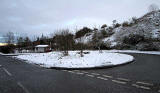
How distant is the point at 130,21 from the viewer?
43.2 meters

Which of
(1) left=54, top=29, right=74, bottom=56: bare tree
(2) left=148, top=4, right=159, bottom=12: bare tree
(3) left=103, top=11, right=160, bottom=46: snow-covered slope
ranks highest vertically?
(2) left=148, top=4, right=159, bottom=12: bare tree

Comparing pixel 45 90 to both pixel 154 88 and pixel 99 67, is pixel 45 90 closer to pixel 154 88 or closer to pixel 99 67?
pixel 154 88

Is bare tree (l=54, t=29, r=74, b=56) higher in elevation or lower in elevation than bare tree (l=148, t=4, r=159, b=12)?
lower

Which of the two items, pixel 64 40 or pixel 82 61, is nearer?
pixel 82 61

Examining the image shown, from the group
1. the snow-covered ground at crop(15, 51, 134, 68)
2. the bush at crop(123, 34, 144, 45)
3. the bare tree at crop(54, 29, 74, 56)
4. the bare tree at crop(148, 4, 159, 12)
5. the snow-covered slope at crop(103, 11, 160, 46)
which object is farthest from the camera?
the bare tree at crop(148, 4, 159, 12)

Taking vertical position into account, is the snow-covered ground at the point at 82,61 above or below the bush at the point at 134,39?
below

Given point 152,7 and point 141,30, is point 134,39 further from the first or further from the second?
point 152,7

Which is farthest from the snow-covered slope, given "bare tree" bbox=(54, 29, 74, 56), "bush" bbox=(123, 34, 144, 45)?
"bare tree" bbox=(54, 29, 74, 56)

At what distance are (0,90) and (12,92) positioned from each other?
0.58m

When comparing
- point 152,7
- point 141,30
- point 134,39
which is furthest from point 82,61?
point 152,7

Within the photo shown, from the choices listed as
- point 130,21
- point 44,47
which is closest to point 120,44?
point 130,21

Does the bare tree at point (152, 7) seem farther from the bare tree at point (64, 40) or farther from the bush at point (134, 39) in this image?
the bare tree at point (64, 40)

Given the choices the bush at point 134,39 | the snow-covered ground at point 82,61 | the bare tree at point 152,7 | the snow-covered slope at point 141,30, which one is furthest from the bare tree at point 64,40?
the bare tree at point 152,7

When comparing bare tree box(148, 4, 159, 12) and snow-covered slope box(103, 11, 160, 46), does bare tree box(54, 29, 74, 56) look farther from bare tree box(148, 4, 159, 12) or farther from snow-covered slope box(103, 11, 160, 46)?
bare tree box(148, 4, 159, 12)
